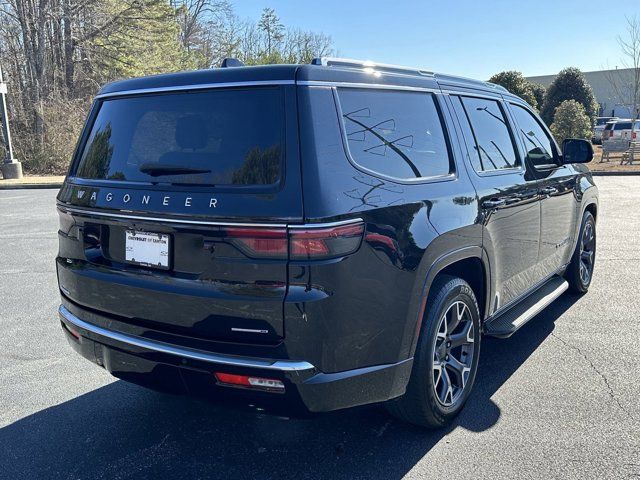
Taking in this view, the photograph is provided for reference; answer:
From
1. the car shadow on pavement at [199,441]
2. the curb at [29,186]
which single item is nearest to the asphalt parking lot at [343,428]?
the car shadow on pavement at [199,441]

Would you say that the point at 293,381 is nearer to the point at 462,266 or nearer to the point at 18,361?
the point at 462,266

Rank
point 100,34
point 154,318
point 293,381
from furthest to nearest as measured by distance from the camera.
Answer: point 100,34
point 154,318
point 293,381

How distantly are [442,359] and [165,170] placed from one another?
72.4 inches

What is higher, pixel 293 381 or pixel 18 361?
pixel 293 381

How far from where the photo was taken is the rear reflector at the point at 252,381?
2344 mm

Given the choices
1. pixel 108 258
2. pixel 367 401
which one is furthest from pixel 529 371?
pixel 108 258

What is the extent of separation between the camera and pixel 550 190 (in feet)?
14.5

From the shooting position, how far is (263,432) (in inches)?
124

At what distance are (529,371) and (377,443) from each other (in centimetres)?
147

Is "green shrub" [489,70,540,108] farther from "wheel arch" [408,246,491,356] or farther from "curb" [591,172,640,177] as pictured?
"wheel arch" [408,246,491,356]

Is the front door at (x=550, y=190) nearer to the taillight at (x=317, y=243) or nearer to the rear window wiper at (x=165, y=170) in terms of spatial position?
the taillight at (x=317, y=243)

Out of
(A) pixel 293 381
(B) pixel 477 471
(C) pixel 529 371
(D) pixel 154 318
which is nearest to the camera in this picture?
(A) pixel 293 381

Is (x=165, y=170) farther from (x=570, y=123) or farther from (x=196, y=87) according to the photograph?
(x=570, y=123)

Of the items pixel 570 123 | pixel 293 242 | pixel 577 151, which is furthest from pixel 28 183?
pixel 570 123
